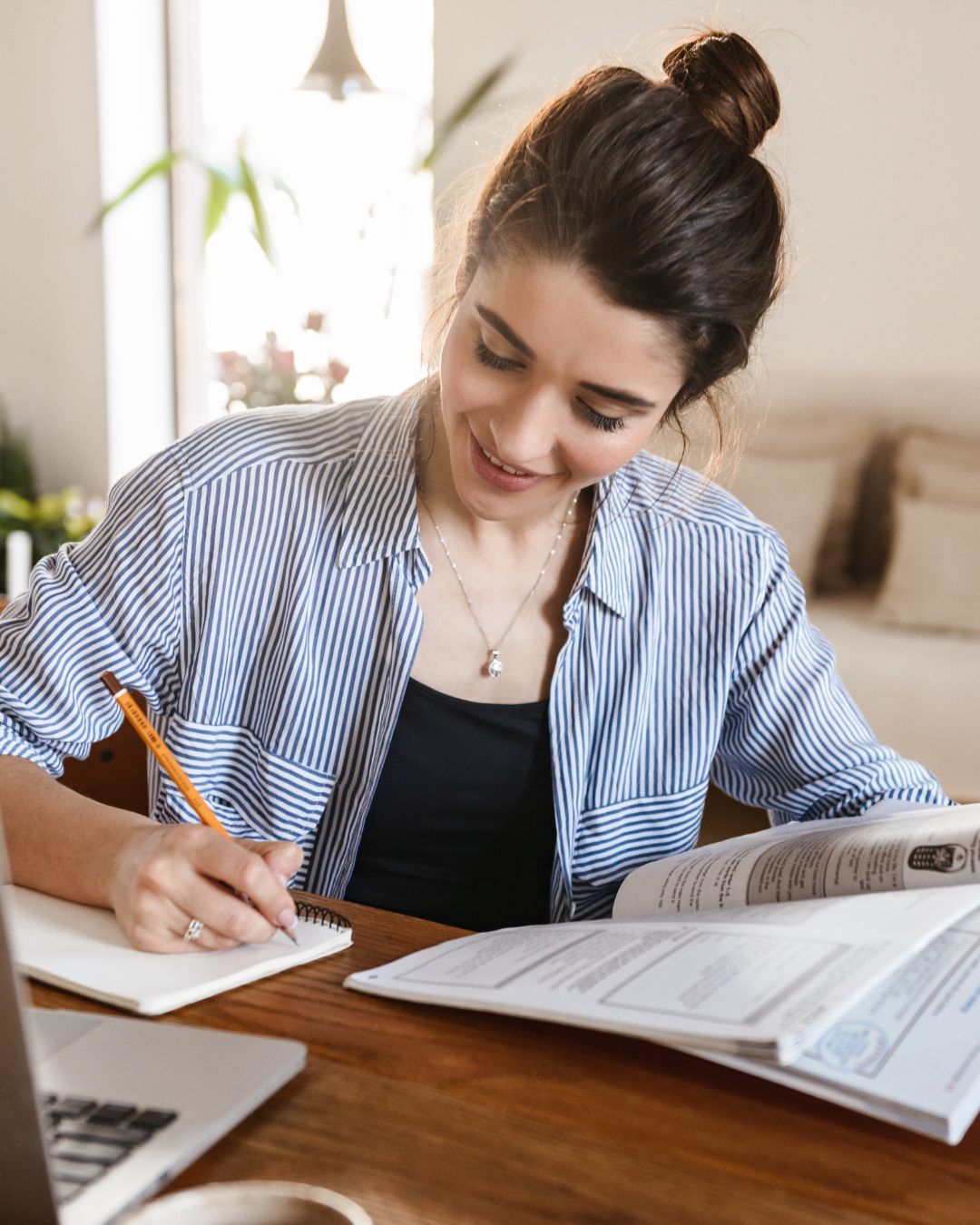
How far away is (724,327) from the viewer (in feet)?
3.18

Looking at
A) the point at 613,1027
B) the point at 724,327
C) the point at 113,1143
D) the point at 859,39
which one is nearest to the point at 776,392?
the point at 859,39

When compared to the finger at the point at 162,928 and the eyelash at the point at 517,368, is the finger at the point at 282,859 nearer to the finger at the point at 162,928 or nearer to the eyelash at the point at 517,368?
the finger at the point at 162,928

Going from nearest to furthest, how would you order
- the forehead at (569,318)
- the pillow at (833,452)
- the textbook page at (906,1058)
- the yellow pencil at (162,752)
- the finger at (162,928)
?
the textbook page at (906,1058) → the finger at (162,928) → the yellow pencil at (162,752) → the forehead at (569,318) → the pillow at (833,452)

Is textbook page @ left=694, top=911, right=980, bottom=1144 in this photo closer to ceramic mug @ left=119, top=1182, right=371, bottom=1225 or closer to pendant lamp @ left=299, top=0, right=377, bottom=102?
ceramic mug @ left=119, top=1182, right=371, bottom=1225

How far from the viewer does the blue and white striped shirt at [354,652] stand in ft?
3.26

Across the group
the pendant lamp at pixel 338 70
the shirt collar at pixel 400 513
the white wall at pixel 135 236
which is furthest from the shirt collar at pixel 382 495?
the white wall at pixel 135 236

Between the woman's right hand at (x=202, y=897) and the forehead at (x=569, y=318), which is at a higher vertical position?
the forehead at (x=569, y=318)

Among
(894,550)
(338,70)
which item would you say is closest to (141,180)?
(338,70)

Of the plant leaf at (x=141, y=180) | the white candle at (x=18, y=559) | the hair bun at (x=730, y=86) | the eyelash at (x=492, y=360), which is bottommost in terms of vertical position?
the white candle at (x=18, y=559)

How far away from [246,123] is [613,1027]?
2.82 meters

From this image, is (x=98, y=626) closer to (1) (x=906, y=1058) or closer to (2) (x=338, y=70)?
(1) (x=906, y=1058)

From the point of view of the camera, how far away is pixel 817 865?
29.8 inches

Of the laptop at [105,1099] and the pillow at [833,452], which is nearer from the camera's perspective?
the laptop at [105,1099]

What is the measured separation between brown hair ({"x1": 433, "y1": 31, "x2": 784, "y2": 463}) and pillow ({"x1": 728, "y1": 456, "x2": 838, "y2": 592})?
0.97 meters
